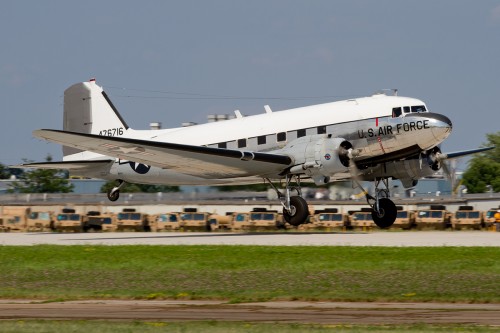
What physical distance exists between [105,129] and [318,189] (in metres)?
11.5

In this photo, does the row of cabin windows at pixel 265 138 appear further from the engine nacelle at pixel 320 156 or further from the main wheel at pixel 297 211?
the main wheel at pixel 297 211

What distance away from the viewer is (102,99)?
42.7 metres

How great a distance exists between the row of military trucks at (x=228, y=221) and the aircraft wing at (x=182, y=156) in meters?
9.61

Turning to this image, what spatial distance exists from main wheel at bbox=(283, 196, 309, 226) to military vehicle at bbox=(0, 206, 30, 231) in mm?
19483

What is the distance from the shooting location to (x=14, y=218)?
49.1 metres

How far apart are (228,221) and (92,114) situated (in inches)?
410

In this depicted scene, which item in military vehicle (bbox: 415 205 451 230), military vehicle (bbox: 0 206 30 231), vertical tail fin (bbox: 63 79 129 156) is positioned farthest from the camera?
military vehicle (bbox: 0 206 30 231)

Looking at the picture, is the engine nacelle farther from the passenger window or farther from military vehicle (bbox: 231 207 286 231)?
military vehicle (bbox: 231 207 286 231)

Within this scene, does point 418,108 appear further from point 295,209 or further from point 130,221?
point 130,221

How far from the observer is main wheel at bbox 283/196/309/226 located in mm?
35219

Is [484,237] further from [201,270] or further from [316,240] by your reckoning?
[201,270]

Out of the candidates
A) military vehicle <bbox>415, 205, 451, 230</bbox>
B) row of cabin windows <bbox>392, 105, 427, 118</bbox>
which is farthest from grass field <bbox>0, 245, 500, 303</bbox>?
military vehicle <bbox>415, 205, 451, 230</bbox>

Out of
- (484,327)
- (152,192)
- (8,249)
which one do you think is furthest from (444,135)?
(152,192)

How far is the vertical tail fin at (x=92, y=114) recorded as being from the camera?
1678 inches
